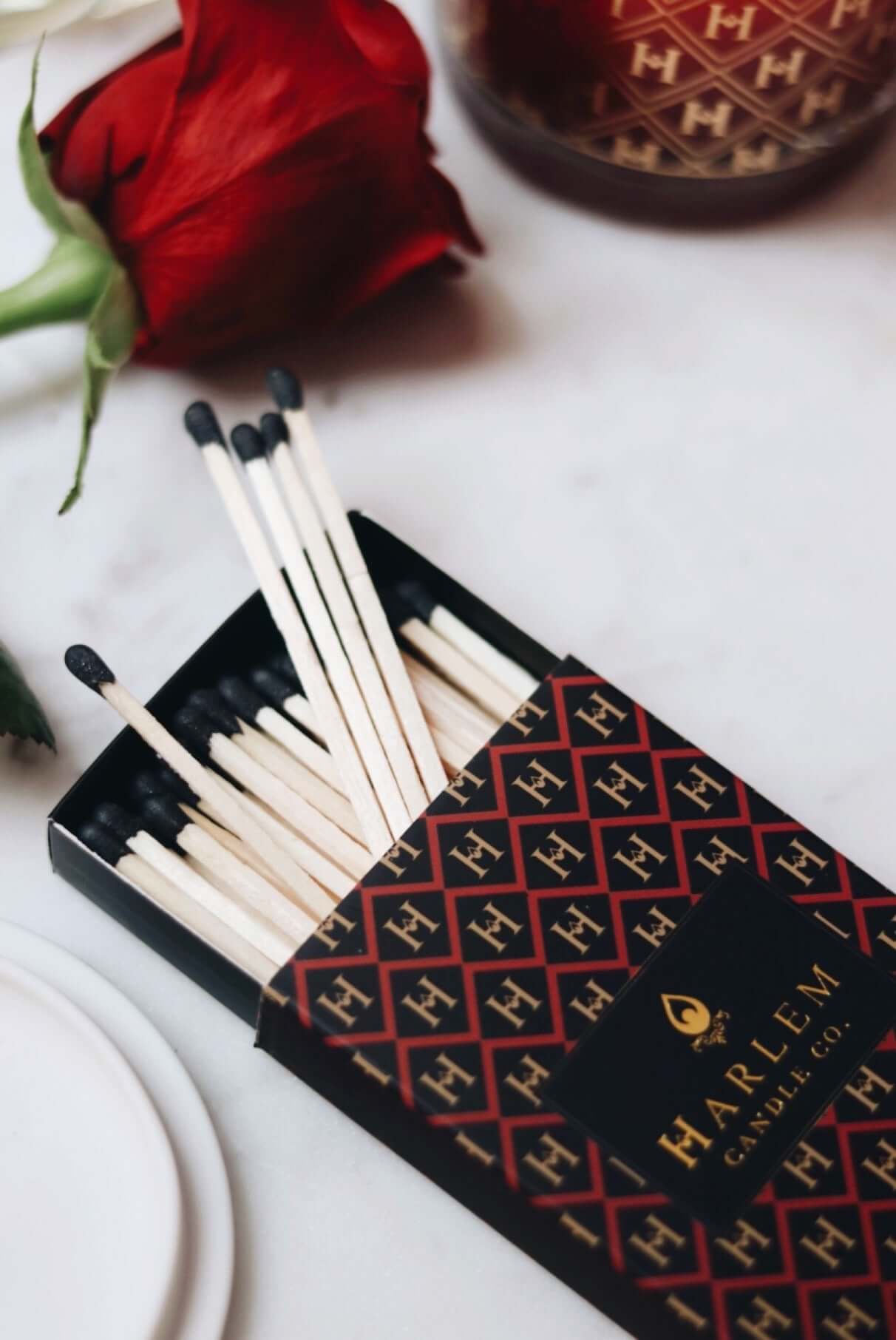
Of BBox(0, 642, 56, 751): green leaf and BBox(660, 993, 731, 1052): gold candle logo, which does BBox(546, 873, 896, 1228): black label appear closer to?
BBox(660, 993, 731, 1052): gold candle logo

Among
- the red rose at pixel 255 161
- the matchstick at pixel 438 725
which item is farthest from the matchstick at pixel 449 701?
the red rose at pixel 255 161

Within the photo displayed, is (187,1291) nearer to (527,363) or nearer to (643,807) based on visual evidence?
(643,807)

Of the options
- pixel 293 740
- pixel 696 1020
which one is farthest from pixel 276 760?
pixel 696 1020

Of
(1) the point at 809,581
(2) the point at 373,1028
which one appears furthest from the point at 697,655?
(2) the point at 373,1028

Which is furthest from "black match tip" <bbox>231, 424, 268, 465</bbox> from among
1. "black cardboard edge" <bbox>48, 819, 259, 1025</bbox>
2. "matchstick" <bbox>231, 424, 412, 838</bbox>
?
"black cardboard edge" <bbox>48, 819, 259, 1025</bbox>

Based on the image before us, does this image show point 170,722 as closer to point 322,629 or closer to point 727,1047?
point 322,629

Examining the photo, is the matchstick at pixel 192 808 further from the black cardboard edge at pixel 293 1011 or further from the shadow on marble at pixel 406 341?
the shadow on marble at pixel 406 341
